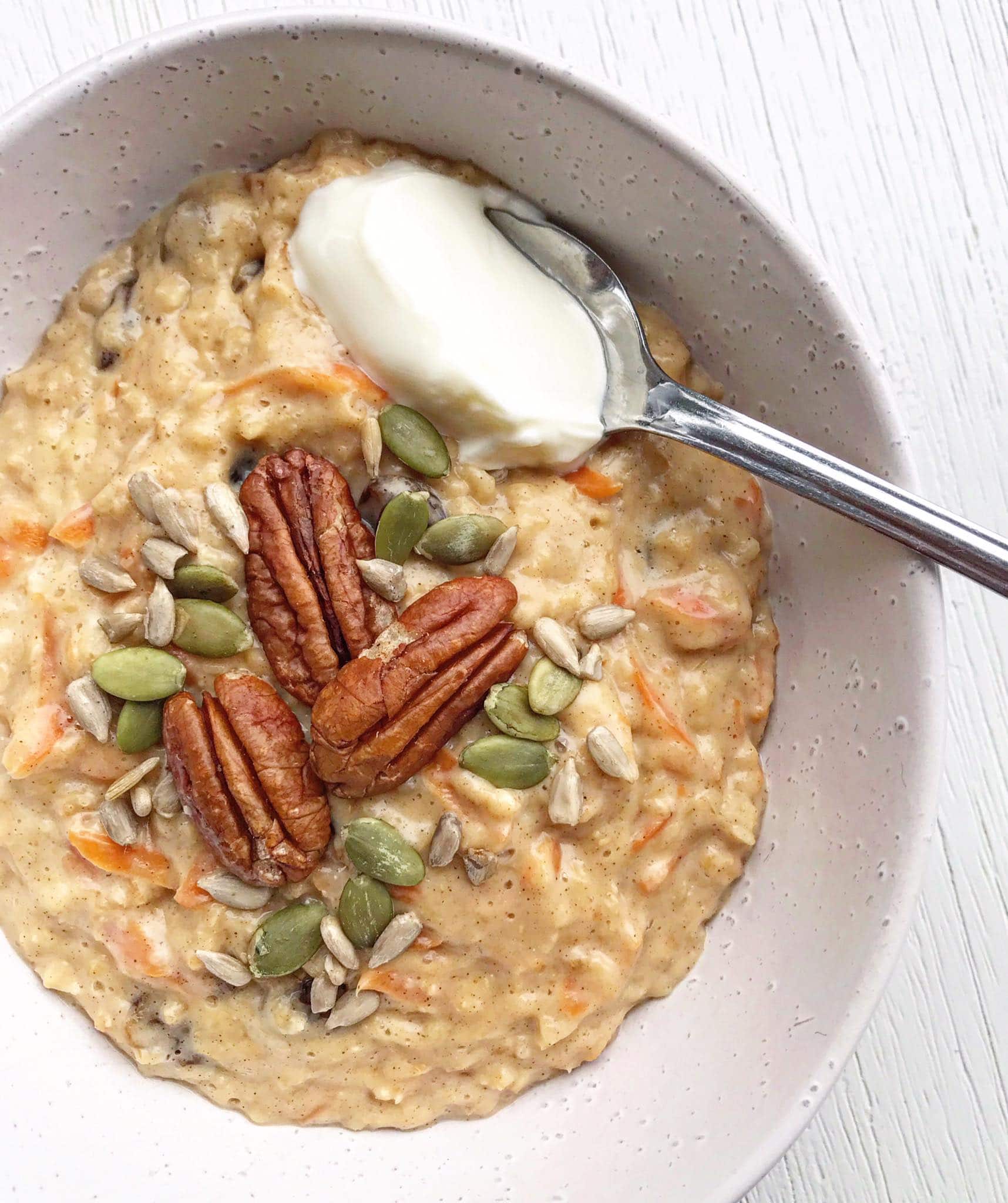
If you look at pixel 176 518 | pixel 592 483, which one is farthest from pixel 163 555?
pixel 592 483

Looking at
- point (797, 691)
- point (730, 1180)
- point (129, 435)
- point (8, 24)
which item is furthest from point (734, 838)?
point (8, 24)

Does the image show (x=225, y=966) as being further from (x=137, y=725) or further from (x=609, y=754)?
(x=609, y=754)

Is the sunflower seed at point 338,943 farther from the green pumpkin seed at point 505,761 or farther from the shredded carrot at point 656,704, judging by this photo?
the shredded carrot at point 656,704

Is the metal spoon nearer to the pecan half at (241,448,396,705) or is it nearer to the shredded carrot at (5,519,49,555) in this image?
the pecan half at (241,448,396,705)

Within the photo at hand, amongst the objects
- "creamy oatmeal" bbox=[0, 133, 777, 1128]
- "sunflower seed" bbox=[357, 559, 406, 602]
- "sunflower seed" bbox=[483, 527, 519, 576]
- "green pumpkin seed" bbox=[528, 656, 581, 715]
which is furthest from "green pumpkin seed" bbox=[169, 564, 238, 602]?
"green pumpkin seed" bbox=[528, 656, 581, 715]

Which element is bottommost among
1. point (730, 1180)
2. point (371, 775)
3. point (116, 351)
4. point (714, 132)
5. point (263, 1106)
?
point (730, 1180)

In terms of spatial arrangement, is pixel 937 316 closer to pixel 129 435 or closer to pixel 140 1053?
pixel 129 435
